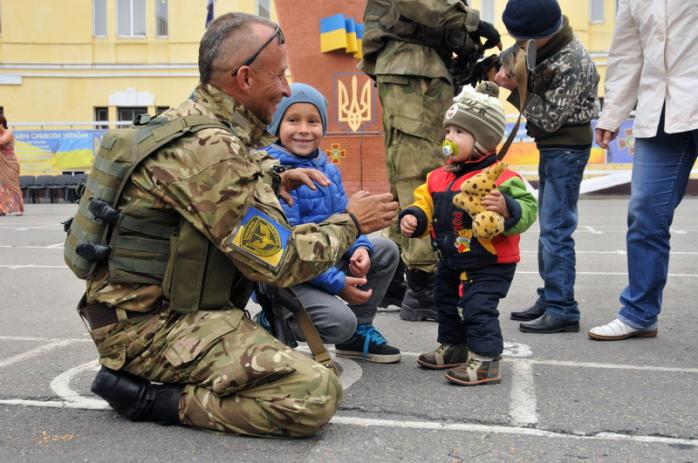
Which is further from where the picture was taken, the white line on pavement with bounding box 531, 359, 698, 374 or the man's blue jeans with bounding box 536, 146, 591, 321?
the man's blue jeans with bounding box 536, 146, 591, 321

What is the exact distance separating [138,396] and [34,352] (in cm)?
146

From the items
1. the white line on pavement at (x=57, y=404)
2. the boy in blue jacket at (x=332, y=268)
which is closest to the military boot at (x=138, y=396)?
the white line on pavement at (x=57, y=404)

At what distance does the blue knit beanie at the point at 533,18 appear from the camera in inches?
172

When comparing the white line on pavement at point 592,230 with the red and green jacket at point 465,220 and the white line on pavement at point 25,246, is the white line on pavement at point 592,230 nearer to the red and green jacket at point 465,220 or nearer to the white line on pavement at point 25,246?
the white line on pavement at point 25,246

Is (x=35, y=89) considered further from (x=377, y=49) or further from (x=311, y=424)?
(x=311, y=424)

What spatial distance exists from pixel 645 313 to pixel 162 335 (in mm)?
2586

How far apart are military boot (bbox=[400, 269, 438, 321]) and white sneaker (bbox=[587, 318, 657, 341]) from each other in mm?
967

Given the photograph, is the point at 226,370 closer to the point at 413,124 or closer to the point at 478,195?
the point at 478,195

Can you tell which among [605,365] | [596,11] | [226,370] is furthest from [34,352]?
[596,11]

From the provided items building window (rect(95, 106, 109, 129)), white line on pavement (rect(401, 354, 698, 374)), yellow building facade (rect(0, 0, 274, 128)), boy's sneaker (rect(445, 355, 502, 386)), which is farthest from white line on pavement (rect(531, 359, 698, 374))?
building window (rect(95, 106, 109, 129))

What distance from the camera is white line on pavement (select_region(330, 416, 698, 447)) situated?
2.73 metres

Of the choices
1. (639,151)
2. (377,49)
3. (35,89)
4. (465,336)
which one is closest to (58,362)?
(465,336)

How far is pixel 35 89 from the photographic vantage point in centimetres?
2648

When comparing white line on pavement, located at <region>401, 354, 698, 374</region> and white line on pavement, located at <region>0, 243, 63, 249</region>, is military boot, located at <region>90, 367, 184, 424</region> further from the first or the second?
white line on pavement, located at <region>0, 243, 63, 249</region>
